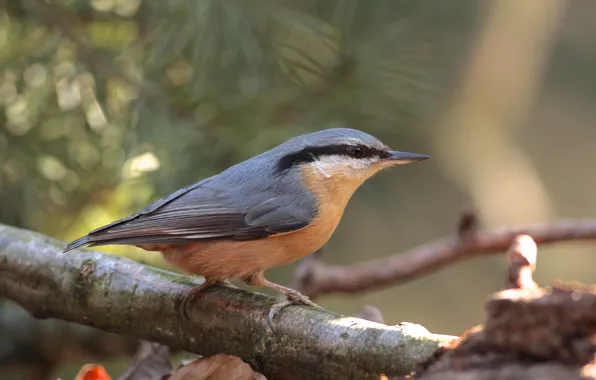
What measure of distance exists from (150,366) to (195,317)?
0.10m

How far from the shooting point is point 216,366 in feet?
3.16

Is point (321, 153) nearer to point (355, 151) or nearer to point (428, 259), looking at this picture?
point (355, 151)

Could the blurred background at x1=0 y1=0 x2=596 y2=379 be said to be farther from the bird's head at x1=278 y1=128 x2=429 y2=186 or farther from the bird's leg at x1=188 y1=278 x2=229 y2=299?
the bird's leg at x1=188 y1=278 x2=229 y2=299

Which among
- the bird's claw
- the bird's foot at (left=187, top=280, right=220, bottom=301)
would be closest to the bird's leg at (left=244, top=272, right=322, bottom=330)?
the bird's claw

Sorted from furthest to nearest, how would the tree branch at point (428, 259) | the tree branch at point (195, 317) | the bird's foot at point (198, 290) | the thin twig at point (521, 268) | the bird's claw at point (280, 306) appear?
the tree branch at point (428, 259) → the bird's foot at point (198, 290) → the bird's claw at point (280, 306) → the tree branch at point (195, 317) → the thin twig at point (521, 268)

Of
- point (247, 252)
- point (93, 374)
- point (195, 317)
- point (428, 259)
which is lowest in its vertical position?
point (93, 374)

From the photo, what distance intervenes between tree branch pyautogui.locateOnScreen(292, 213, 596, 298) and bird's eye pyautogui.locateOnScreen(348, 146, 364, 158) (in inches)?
14.7

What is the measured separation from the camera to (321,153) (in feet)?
4.79

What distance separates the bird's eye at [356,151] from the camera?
1486mm

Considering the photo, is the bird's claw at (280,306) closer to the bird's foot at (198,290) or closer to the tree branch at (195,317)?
the tree branch at (195,317)

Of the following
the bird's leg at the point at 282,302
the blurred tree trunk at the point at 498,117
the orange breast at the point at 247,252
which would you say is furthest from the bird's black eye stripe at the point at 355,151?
the blurred tree trunk at the point at 498,117

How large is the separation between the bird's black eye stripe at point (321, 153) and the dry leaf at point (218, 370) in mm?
539

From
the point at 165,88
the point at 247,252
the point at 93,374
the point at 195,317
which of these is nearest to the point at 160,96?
the point at 165,88

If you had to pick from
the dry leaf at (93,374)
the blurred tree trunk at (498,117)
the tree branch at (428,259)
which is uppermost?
the blurred tree trunk at (498,117)
